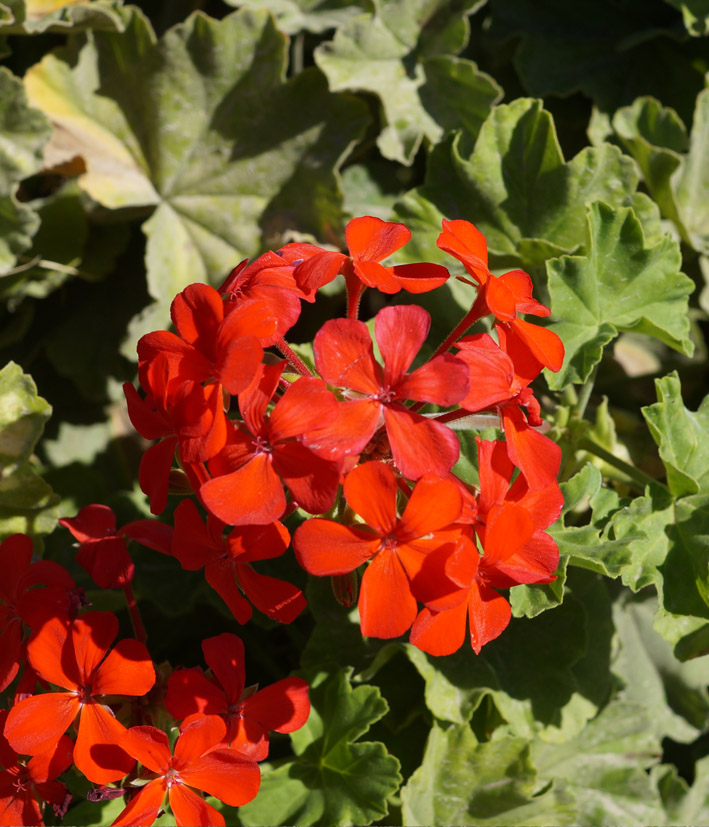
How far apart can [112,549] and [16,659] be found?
20cm

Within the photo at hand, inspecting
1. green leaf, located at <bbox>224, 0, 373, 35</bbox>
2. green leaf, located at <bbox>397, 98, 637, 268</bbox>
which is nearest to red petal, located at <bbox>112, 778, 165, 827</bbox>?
green leaf, located at <bbox>397, 98, 637, 268</bbox>

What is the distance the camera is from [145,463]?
995mm

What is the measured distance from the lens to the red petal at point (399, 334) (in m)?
0.91

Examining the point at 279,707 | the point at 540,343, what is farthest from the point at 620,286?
the point at 279,707

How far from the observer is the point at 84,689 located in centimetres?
105

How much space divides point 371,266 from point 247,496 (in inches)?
12.4

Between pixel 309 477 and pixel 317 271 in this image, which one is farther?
pixel 317 271

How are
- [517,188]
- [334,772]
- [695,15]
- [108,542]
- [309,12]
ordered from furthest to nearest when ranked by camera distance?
A: [309,12] → [695,15] → [517,188] → [334,772] → [108,542]

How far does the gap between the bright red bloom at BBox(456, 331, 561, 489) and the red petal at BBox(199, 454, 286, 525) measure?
23 cm

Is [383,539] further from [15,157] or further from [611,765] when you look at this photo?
[15,157]

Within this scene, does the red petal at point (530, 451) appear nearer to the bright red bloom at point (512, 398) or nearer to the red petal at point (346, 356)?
the bright red bloom at point (512, 398)

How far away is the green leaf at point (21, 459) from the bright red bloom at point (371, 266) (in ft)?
2.06

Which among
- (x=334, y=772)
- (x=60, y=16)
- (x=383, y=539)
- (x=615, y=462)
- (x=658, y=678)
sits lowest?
(x=658, y=678)

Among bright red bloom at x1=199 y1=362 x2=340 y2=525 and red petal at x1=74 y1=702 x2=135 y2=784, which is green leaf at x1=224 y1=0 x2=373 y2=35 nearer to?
bright red bloom at x1=199 y1=362 x2=340 y2=525
